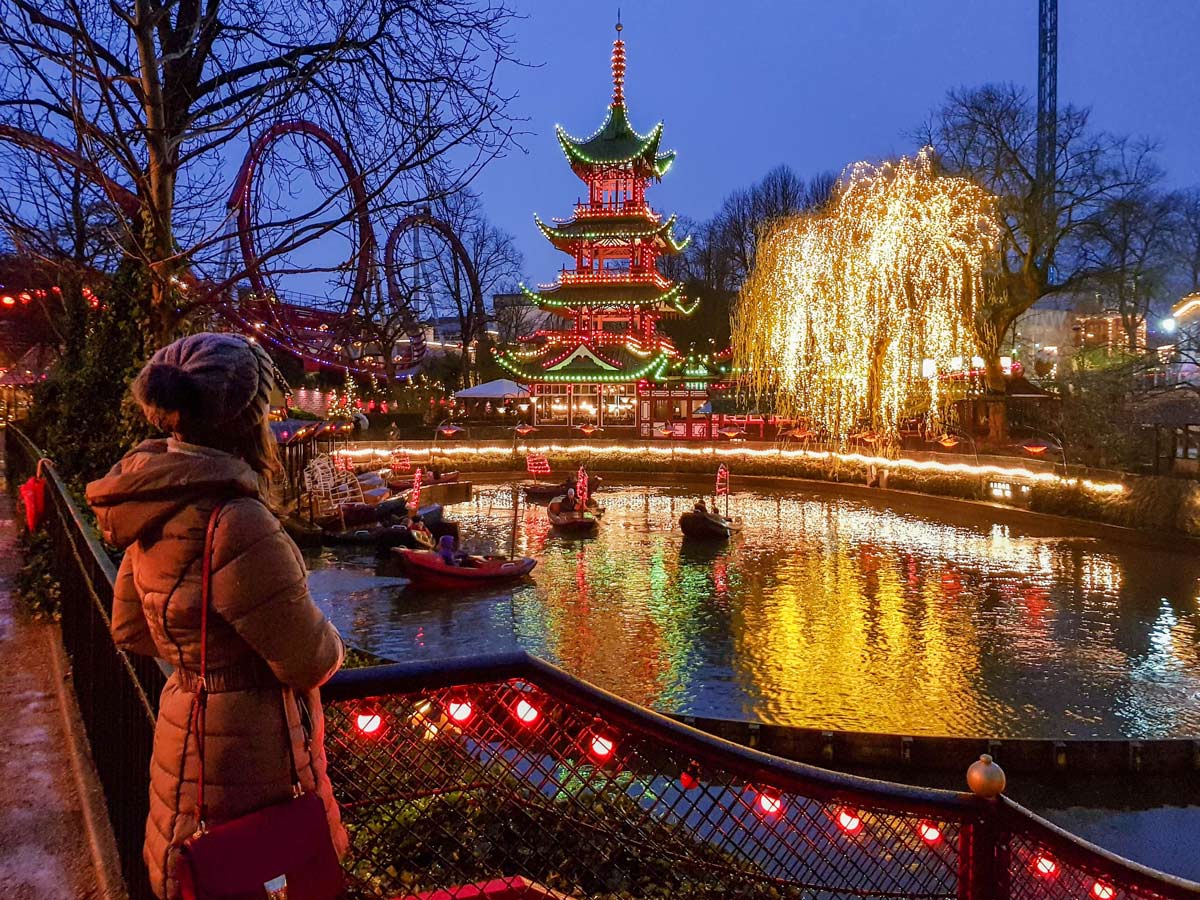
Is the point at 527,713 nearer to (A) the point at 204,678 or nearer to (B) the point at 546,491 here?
(A) the point at 204,678

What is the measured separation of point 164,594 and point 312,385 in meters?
54.1

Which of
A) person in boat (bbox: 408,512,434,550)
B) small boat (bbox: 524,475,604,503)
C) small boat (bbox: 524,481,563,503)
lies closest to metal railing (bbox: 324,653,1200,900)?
person in boat (bbox: 408,512,434,550)

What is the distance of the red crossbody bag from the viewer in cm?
217

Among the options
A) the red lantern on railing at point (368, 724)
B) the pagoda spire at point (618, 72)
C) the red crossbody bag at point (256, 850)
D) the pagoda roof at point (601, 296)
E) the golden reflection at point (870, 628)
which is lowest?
the golden reflection at point (870, 628)

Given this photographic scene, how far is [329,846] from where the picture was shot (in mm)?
2324

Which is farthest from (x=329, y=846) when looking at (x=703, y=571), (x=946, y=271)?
(x=946, y=271)

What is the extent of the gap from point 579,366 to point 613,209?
35.6 ft

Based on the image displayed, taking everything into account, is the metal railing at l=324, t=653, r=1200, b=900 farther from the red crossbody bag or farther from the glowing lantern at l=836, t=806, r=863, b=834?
the red crossbody bag

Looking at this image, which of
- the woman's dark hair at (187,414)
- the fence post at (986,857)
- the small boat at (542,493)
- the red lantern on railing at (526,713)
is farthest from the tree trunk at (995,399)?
the woman's dark hair at (187,414)

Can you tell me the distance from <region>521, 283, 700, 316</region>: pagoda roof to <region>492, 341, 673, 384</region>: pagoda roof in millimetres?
3423

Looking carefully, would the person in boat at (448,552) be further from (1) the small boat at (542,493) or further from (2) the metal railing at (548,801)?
(2) the metal railing at (548,801)

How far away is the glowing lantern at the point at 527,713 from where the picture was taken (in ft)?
11.3

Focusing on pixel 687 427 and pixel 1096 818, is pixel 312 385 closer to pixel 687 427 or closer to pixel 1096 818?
pixel 687 427

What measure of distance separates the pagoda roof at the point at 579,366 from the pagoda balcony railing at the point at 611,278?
175 inches
